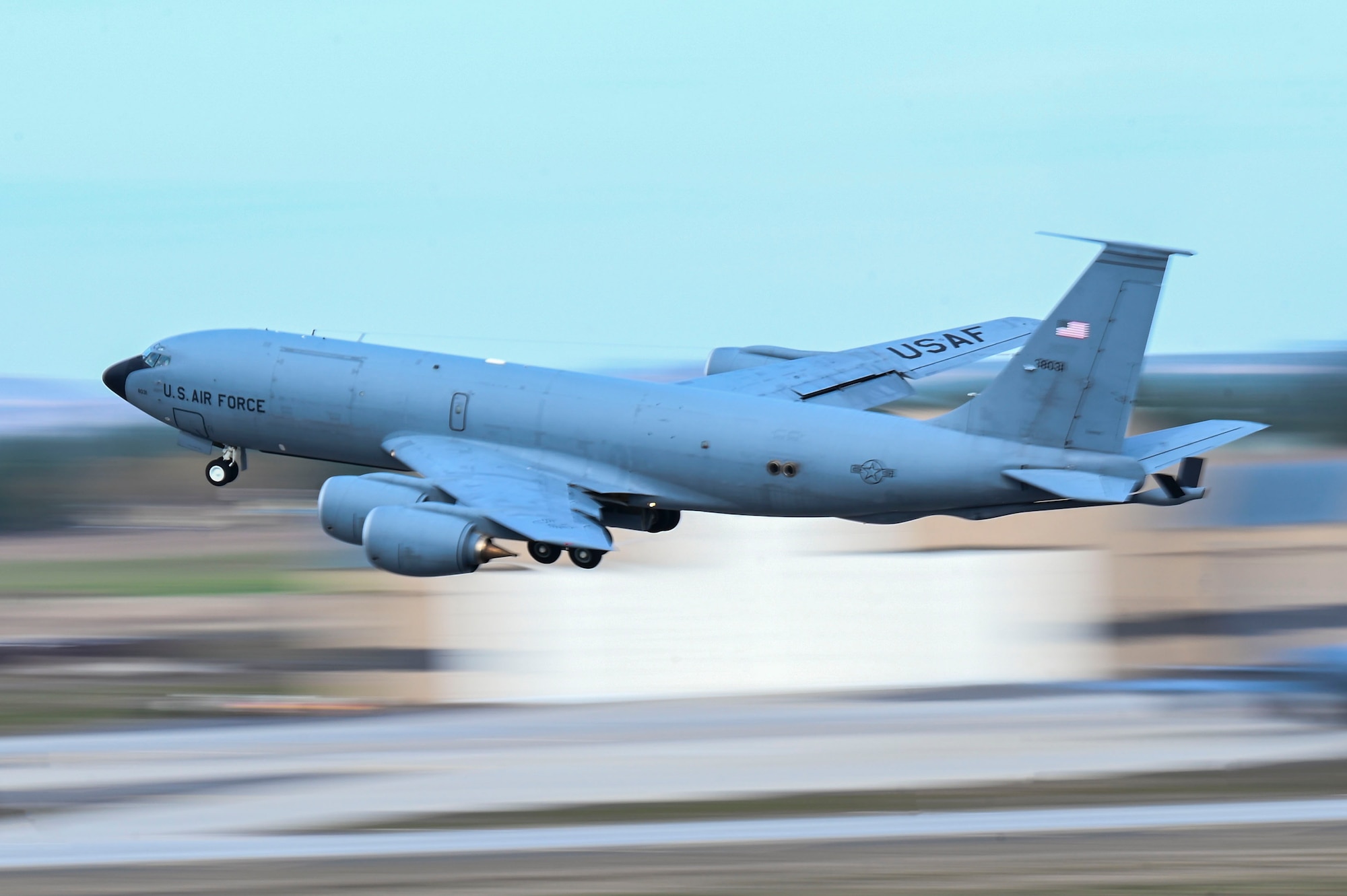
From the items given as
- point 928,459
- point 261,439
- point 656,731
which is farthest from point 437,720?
point 928,459

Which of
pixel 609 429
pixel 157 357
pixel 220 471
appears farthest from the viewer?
pixel 220 471

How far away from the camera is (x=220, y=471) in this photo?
54.0 meters

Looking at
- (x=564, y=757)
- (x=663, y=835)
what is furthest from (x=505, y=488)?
(x=663, y=835)

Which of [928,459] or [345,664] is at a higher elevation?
[928,459]

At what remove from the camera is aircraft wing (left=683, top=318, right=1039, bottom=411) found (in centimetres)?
5431

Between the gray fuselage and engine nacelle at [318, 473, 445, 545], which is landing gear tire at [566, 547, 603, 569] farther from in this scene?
engine nacelle at [318, 473, 445, 545]

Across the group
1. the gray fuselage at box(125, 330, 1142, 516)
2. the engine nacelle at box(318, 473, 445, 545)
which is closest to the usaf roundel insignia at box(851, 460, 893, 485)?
the gray fuselage at box(125, 330, 1142, 516)

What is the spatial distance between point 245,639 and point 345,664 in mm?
5717

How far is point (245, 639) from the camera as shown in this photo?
2564 inches

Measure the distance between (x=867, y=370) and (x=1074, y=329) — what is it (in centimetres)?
1258

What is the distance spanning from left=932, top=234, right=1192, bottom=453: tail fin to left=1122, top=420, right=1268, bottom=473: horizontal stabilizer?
0.75 m

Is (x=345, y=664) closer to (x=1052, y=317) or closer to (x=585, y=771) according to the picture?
(x=585, y=771)

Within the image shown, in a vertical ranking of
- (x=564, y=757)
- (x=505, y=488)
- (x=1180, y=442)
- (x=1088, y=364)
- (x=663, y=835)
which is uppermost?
(x=1088, y=364)

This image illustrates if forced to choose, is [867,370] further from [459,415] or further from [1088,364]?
[459,415]
